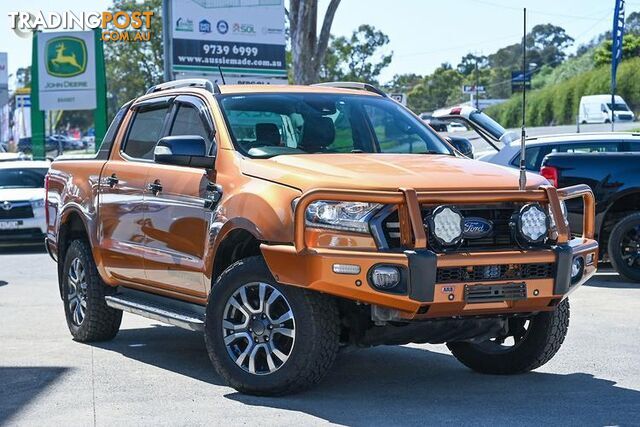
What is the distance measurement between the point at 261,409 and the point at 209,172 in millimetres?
1660

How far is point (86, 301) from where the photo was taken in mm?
9047

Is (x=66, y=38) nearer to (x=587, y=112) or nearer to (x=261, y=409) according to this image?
(x=587, y=112)

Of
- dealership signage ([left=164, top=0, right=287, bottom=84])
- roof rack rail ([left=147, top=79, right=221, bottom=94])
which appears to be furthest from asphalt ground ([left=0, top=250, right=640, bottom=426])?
dealership signage ([left=164, top=0, right=287, bottom=84])

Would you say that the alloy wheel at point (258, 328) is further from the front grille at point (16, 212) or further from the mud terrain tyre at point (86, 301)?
→ the front grille at point (16, 212)

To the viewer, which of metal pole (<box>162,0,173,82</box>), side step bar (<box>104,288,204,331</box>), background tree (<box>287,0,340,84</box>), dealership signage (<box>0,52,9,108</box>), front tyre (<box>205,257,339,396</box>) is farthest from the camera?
dealership signage (<box>0,52,9,108</box>)

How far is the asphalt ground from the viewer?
6305mm

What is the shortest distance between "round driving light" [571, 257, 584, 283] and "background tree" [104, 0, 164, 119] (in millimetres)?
60619

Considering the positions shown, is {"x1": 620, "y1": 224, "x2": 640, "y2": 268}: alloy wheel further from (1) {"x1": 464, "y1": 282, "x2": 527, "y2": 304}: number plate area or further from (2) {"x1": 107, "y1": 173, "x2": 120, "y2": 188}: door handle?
(1) {"x1": 464, "y1": 282, "x2": 527, "y2": 304}: number plate area

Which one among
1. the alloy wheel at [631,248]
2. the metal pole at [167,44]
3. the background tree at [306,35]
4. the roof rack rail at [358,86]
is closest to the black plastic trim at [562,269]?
the roof rack rail at [358,86]

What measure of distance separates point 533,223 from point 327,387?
162cm

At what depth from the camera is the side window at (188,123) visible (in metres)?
7.89

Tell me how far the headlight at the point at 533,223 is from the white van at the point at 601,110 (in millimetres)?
51569

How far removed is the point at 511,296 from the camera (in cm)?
645

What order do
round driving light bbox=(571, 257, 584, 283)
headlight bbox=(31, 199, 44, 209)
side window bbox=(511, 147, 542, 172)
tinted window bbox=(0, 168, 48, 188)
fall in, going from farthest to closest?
tinted window bbox=(0, 168, 48, 188), headlight bbox=(31, 199, 44, 209), side window bbox=(511, 147, 542, 172), round driving light bbox=(571, 257, 584, 283)
